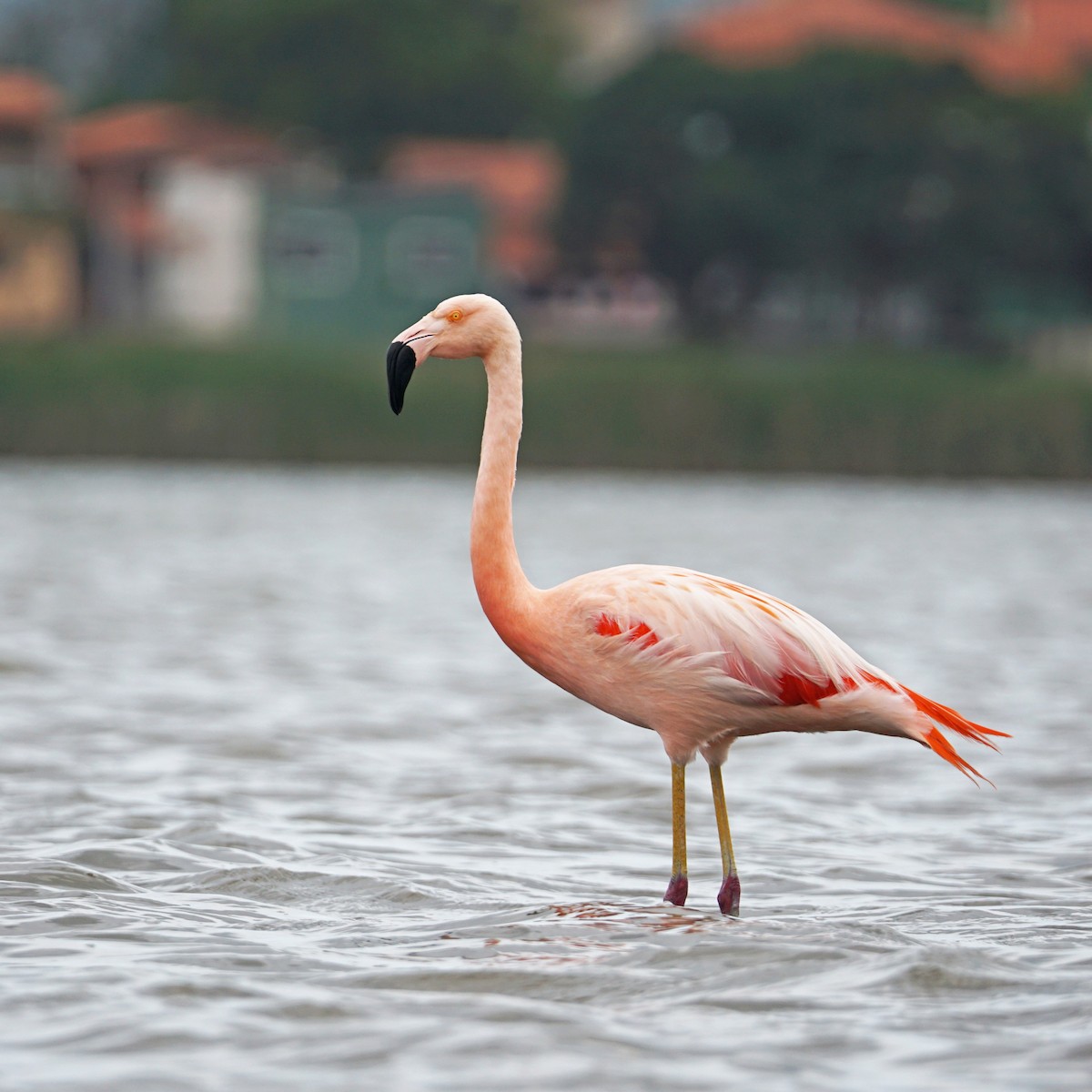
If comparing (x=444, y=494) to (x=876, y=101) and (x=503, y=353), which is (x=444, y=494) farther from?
(x=503, y=353)

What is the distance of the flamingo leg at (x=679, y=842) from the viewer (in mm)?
6703

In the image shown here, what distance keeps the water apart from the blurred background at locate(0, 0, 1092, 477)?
722 inches

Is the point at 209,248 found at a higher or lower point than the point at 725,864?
higher

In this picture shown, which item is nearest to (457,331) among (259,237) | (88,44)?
(259,237)

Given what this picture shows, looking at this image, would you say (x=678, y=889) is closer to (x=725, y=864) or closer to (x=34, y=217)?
(x=725, y=864)

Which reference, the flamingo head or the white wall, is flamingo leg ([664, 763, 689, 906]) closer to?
the flamingo head

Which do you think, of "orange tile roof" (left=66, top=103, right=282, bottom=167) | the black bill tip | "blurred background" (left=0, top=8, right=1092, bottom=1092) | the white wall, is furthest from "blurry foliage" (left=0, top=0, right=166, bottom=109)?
the black bill tip

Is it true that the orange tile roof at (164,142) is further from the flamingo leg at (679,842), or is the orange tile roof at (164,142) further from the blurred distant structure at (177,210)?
the flamingo leg at (679,842)

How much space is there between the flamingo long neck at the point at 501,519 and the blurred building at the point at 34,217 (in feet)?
153

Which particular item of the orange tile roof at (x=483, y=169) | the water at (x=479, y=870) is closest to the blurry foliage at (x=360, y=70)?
the orange tile roof at (x=483, y=169)

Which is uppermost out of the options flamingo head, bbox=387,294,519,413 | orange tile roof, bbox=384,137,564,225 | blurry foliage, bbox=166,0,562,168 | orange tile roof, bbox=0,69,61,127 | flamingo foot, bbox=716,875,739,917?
blurry foliage, bbox=166,0,562,168

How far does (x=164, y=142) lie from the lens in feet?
201

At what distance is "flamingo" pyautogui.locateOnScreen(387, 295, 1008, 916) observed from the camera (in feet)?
21.6

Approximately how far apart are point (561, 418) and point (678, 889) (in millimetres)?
29727
